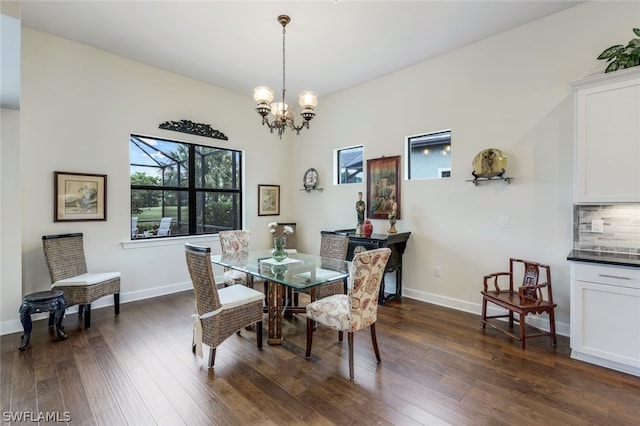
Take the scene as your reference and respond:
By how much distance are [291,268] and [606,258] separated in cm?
271

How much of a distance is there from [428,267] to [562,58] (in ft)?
8.83

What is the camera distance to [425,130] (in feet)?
12.9

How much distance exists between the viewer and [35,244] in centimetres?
327

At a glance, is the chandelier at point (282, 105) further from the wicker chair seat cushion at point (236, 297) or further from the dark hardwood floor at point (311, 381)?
the dark hardwood floor at point (311, 381)

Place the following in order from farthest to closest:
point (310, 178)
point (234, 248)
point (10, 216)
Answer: point (310, 178), point (234, 248), point (10, 216)

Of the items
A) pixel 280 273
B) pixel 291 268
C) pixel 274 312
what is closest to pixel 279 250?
pixel 291 268

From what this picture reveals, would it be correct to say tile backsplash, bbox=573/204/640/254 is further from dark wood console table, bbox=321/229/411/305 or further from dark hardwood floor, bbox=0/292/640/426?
dark wood console table, bbox=321/229/411/305

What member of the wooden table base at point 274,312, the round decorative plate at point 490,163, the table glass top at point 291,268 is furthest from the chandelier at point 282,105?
the round decorative plate at point 490,163

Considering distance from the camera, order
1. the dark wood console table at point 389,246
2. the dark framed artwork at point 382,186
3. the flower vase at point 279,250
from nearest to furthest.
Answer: the flower vase at point 279,250, the dark wood console table at point 389,246, the dark framed artwork at point 382,186

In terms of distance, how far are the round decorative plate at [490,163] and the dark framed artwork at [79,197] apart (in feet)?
15.1

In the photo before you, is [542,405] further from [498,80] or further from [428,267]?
[498,80]

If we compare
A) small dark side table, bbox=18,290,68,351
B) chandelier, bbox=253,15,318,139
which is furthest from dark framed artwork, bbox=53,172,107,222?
chandelier, bbox=253,15,318,139

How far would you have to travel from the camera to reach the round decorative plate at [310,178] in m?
5.30

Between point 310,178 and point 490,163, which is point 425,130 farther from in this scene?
point 310,178
